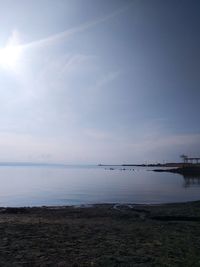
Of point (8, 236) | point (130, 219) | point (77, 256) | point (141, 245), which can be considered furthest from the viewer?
point (130, 219)

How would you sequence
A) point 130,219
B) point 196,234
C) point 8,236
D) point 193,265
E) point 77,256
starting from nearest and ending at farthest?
point 193,265 < point 77,256 < point 8,236 < point 196,234 < point 130,219

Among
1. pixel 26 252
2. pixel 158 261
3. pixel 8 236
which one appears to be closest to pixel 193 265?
pixel 158 261

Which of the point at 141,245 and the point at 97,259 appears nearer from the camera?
A: the point at 97,259

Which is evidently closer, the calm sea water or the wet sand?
the wet sand

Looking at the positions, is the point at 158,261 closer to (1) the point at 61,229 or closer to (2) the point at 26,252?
(2) the point at 26,252

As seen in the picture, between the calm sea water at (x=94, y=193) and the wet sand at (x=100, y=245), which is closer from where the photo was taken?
the wet sand at (x=100, y=245)

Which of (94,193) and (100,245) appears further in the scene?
(94,193)

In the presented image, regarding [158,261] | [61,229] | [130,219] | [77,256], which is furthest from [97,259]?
[130,219]

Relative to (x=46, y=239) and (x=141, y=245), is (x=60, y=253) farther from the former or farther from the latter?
(x=141, y=245)

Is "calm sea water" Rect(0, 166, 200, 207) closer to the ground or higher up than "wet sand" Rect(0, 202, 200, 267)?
closer to the ground

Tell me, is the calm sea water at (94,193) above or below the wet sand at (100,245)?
below

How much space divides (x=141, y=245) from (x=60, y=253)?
9.78 ft

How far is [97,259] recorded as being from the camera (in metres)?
10.2

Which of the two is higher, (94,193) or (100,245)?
(100,245)
